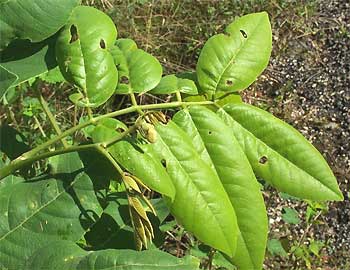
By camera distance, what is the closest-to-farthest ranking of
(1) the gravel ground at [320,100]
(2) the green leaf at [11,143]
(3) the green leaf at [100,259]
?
(3) the green leaf at [100,259]
(2) the green leaf at [11,143]
(1) the gravel ground at [320,100]

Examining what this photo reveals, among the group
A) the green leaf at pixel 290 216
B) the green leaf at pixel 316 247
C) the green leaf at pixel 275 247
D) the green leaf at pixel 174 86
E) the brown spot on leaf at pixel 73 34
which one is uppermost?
the brown spot on leaf at pixel 73 34

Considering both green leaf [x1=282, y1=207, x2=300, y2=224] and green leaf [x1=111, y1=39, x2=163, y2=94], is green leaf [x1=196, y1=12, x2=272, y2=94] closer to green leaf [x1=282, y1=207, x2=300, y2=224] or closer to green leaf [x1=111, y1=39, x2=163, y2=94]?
green leaf [x1=111, y1=39, x2=163, y2=94]

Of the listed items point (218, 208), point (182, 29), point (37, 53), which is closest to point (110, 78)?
point (37, 53)

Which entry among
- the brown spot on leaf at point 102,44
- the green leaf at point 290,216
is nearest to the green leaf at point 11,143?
the brown spot on leaf at point 102,44

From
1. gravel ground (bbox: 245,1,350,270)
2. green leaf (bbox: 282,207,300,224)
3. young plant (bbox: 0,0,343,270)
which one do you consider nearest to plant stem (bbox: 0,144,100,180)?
young plant (bbox: 0,0,343,270)

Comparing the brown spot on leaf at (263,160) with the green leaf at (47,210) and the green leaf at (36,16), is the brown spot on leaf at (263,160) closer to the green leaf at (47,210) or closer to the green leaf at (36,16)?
Answer: the green leaf at (47,210)

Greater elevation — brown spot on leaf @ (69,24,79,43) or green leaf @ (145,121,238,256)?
brown spot on leaf @ (69,24,79,43)
